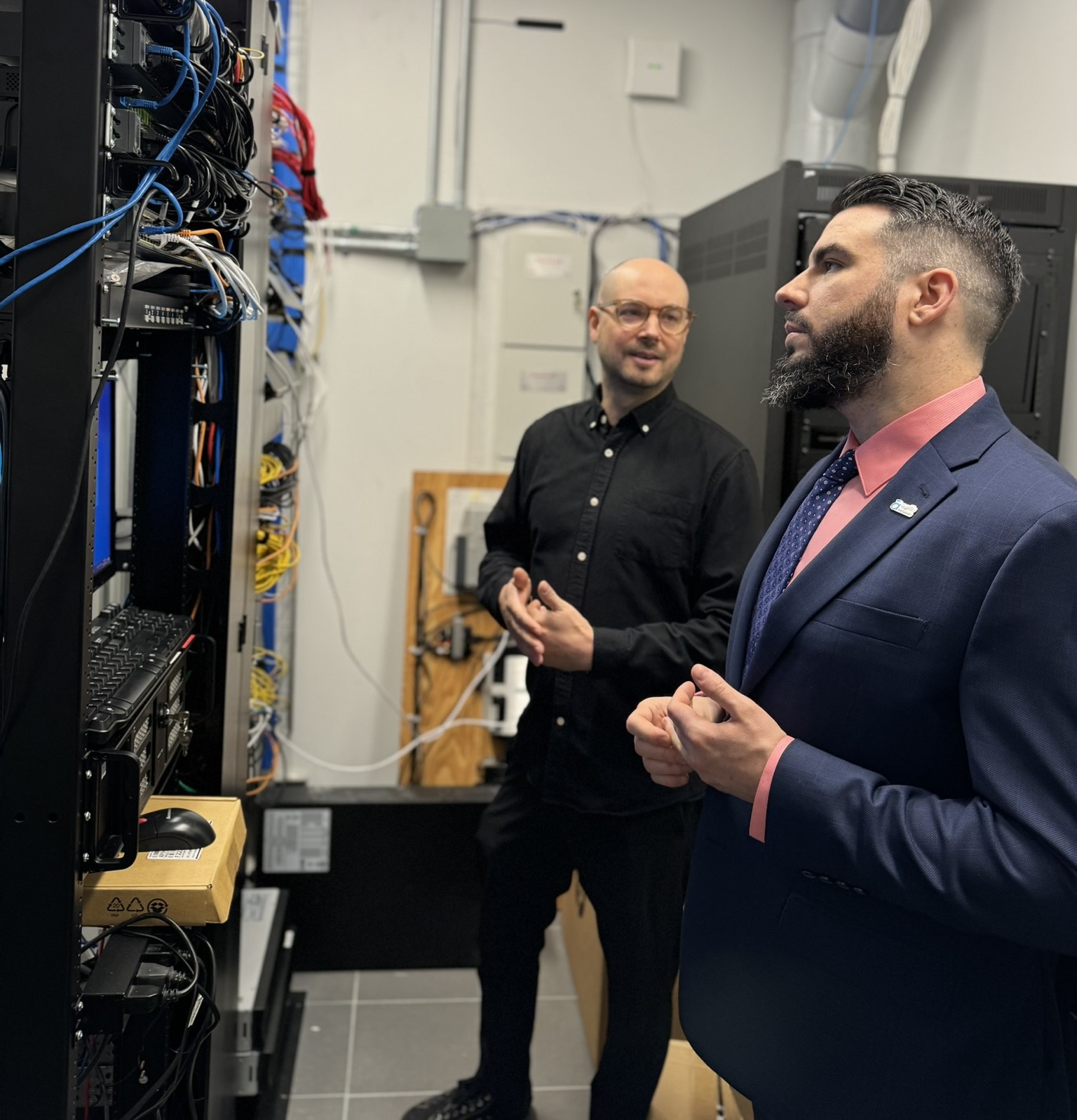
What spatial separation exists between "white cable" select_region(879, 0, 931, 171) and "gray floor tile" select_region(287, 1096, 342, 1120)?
8.90 feet

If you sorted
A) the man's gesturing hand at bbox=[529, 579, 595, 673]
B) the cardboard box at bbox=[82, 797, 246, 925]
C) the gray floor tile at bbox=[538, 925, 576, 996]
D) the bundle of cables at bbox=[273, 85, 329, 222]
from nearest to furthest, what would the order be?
the cardboard box at bbox=[82, 797, 246, 925] → the man's gesturing hand at bbox=[529, 579, 595, 673] → the bundle of cables at bbox=[273, 85, 329, 222] → the gray floor tile at bbox=[538, 925, 576, 996]

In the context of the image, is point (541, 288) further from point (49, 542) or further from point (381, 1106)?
point (49, 542)

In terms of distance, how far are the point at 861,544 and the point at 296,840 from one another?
6.82 ft

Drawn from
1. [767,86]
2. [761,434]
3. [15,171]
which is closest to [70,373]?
[15,171]

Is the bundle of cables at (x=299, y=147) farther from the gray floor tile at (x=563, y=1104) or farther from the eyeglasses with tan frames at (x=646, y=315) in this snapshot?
the gray floor tile at (x=563, y=1104)

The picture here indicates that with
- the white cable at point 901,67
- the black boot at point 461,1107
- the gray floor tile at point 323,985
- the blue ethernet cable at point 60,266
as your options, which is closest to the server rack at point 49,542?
the blue ethernet cable at point 60,266

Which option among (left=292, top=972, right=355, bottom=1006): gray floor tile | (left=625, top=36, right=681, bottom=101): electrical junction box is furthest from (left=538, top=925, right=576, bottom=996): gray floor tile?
(left=625, top=36, right=681, bottom=101): electrical junction box

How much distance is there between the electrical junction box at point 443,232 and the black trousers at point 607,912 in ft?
5.59

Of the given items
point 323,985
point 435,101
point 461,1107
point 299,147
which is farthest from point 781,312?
point 323,985

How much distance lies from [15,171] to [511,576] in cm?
123

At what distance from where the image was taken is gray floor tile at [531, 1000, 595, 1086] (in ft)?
8.35

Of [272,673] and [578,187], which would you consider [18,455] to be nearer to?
[272,673]

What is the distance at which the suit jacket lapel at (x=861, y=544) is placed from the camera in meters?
1.21

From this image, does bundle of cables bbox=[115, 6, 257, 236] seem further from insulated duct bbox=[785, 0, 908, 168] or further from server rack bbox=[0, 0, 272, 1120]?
insulated duct bbox=[785, 0, 908, 168]
